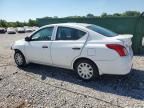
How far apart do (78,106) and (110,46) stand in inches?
70.4

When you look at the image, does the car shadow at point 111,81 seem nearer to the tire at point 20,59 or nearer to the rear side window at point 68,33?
the tire at point 20,59

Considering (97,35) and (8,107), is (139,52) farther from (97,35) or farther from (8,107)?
(8,107)

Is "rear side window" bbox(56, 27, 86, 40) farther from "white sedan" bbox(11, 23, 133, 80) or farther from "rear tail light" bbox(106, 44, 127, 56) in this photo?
"rear tail light" bbox(106, 44, 127, 56)

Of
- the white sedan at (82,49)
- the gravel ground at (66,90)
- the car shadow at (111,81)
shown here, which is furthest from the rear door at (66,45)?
the gravel ground at (66,90)

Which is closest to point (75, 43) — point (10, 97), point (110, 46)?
point (110, 46)

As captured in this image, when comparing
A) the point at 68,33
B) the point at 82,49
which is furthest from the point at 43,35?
the point at 82,49

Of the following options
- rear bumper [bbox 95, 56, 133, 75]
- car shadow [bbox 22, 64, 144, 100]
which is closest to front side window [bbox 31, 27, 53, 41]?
car shadow [bbox 22, 64, 144, 100]

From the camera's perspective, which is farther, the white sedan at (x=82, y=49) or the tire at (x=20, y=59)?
the tire at (x=20, y=59)

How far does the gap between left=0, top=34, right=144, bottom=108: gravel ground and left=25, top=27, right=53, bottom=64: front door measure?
485mm

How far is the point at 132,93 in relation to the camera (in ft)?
15.8

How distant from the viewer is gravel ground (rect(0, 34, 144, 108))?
4.39m

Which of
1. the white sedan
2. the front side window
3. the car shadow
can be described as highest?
the front side window

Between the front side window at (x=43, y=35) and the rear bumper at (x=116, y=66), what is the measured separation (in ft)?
6.38

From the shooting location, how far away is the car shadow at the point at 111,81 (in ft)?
16.2
